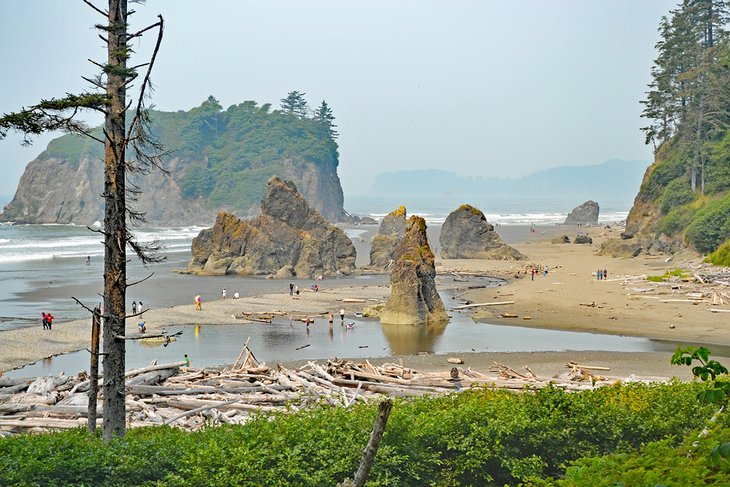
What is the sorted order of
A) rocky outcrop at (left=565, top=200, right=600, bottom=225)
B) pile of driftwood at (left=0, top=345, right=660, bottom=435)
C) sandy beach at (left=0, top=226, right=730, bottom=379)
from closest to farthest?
pile of driftwood at (left=0, top=345, right=660, bottom=435) < sandy beach at (left=0, top=226, right=730, bottom=379) < rocky outcrop at (left=565, top=200, right=600, bottom=225)

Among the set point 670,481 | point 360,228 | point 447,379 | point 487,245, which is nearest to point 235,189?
point 360,228

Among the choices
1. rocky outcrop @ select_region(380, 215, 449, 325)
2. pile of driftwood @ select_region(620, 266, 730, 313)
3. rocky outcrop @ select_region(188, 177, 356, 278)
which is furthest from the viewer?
rocky outcrop @ select_region(188, 177, 356, 278)

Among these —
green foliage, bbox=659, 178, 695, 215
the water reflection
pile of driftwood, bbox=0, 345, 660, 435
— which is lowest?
the water reflection

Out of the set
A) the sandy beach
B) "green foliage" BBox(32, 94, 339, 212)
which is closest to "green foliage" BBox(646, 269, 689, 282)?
the sandy beach

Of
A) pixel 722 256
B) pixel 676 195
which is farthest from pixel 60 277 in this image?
pixel 676 195

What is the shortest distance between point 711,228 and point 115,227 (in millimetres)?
58389

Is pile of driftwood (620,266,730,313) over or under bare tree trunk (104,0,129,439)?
under

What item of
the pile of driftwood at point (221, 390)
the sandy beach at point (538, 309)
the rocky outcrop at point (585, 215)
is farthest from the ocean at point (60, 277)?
the rocky outcrop at point (585, 215)

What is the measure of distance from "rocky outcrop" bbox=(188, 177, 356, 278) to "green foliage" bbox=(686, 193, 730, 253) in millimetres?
30963

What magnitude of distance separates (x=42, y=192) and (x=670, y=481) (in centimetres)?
18208

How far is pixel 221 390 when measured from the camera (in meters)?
20.2

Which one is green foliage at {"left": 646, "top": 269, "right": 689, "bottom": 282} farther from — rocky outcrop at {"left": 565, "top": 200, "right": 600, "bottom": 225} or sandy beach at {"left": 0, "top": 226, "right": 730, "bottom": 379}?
rocky outcrop at {"left": 565, "top": 200, "right": 600, "bottom": 225}

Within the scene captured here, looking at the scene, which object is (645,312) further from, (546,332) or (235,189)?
(235,189)

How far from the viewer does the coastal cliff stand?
550 feet
